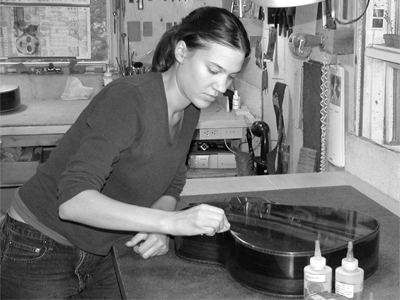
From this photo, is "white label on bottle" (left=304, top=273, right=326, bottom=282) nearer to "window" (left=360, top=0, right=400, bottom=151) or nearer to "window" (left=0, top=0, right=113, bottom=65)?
"window" (left=360, top=0, right=400, bottom=151)

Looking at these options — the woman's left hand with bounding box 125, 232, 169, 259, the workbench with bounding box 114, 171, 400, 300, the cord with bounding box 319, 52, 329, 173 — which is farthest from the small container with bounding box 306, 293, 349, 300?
the cord with bounding box 319, 52, 329, 173

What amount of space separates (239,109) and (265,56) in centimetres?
49

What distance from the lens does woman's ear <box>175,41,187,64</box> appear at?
1.46 meters

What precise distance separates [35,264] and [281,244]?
0.63 metres

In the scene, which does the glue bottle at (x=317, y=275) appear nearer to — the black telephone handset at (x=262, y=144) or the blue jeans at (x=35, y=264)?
the blue jeans at (x=35, y=264)

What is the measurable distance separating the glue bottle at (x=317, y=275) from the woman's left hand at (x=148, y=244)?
42 cm

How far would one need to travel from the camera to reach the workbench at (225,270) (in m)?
1.30

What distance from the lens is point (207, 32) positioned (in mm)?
1413

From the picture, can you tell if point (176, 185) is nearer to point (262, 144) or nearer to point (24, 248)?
point (24, 248)

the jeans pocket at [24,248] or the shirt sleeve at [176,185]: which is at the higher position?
the shirt sleeve at [176,185]

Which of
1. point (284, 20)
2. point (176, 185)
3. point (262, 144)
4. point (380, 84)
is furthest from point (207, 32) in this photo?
point (262, 144)

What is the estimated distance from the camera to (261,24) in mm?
3104

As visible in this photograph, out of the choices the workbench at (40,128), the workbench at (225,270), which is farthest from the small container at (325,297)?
the workbench at (40,128)

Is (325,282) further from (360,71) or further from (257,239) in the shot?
(360,71)
